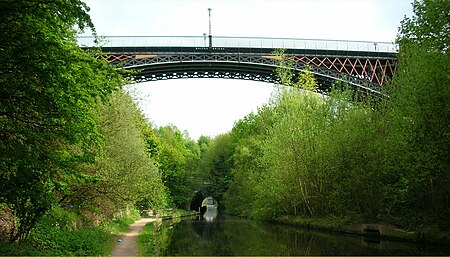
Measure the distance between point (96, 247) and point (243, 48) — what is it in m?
30.1

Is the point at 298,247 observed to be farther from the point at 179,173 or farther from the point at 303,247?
the point at 179,173

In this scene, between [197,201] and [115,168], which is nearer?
[115,168]

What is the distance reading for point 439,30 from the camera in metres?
17.3

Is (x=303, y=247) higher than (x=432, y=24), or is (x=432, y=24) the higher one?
(x=432, y=24)

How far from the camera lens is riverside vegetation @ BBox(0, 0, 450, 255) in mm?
9602

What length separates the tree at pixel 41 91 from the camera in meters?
8.92

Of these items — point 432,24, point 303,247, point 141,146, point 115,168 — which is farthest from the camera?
point 141,146

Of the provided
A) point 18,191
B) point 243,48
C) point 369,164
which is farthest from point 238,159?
point 18,191

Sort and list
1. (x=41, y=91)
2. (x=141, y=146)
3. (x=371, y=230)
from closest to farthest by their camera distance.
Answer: (x=41, y=91)
(x=371, y=230)
(x=141, y=146)

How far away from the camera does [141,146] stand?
84.7ft

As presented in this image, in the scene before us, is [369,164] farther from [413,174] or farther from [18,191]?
[18,191]

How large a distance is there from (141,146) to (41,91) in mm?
16110

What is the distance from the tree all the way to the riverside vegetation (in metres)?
0.03

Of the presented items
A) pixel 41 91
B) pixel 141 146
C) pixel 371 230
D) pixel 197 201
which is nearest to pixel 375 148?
pixel 371 230
